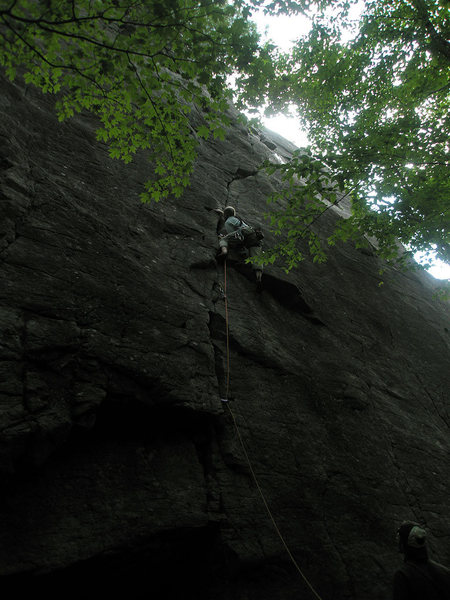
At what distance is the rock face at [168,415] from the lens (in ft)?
12.1

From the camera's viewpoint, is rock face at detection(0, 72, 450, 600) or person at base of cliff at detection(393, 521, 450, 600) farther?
rock face at detection(0, 72, 450, 600)

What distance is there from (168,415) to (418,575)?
3178 millimetres

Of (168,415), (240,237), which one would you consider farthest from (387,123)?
(168,415)

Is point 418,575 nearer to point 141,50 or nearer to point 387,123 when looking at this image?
point 141,50

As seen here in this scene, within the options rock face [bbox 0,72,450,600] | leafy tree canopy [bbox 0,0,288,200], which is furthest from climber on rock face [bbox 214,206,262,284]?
leafy tree canopy [bbox 0,0,288,200]

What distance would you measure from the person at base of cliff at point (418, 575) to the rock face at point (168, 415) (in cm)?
121

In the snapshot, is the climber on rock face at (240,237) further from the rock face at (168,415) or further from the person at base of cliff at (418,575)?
the person at base of cliff at (418,575)

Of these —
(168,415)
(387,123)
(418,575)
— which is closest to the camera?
(418,575)

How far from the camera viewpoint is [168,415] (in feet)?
15.4

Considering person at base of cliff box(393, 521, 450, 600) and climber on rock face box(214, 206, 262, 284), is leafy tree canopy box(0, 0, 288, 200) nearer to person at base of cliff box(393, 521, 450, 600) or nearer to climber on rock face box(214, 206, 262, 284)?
climber on rock face box(214, 206, 262, 284)

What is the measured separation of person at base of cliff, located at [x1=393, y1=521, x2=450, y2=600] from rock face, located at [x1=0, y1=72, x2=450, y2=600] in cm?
121

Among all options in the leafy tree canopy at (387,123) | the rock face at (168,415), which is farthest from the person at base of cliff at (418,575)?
the leafy tree canopy at (387,123)

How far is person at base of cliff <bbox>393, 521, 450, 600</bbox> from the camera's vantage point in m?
3.39

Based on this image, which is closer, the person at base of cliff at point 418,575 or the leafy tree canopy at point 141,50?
the person at base of cliff at point 418,575
